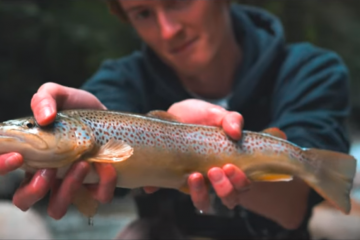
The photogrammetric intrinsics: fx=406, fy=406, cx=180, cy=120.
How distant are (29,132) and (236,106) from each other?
1.80ft

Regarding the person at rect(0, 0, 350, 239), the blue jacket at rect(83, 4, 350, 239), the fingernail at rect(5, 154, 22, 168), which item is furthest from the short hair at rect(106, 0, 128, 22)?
the fingernail at rect(5, 154, 22, 168)

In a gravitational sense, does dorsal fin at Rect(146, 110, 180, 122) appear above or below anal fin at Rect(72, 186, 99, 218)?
above

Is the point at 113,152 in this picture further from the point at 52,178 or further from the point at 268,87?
the point at 268,87

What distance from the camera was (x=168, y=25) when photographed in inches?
36.8

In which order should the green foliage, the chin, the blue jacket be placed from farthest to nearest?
the green foliage → the chin → the blue jacket

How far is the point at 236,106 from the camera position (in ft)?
3.20

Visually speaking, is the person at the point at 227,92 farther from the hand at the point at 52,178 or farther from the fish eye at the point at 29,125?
the fish eye at the point at 29,125

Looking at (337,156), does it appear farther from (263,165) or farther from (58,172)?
(58,172)

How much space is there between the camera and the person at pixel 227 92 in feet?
2.52

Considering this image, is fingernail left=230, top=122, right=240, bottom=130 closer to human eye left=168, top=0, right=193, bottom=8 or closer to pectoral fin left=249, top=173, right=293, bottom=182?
pectoral fin left=249, top=173, right=293, bottom=182

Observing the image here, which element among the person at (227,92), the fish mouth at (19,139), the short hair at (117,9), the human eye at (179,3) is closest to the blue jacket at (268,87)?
the person at (227,92)

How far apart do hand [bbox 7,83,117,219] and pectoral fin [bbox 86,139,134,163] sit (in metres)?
0.02

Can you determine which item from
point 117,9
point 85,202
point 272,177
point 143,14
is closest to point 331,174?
point 272,177

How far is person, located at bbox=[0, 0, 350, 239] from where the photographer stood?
769mm
